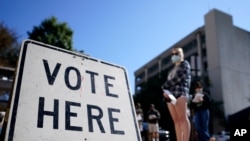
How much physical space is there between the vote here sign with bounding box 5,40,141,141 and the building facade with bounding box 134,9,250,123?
109 feet

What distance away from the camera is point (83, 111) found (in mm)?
1662

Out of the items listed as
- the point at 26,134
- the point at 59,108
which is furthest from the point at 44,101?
the point at 26,134

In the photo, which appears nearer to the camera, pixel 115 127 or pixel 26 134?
pixel 26 134

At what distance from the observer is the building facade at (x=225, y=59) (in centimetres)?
3572

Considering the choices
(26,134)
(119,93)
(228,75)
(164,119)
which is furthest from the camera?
(228,75)

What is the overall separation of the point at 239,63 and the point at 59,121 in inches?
1618

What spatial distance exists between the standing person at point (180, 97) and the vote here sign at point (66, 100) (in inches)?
81.2

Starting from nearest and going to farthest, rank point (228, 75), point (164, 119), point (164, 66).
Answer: point (164, 119), point (228, 75), point (164, 66)

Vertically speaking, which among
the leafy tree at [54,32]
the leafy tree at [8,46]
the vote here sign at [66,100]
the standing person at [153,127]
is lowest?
the vote here sign at [66,100]

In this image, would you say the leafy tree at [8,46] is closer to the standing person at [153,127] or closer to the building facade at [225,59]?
the standing person at [153,127]

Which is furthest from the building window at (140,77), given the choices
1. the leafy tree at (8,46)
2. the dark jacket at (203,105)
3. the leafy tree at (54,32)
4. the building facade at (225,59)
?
the dark jacket at (203,105)

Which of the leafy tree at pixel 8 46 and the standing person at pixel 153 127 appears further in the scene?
the leafy tree at pixel 8 46

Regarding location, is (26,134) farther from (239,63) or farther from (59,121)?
(239,63)

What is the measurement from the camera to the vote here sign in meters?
1.47
